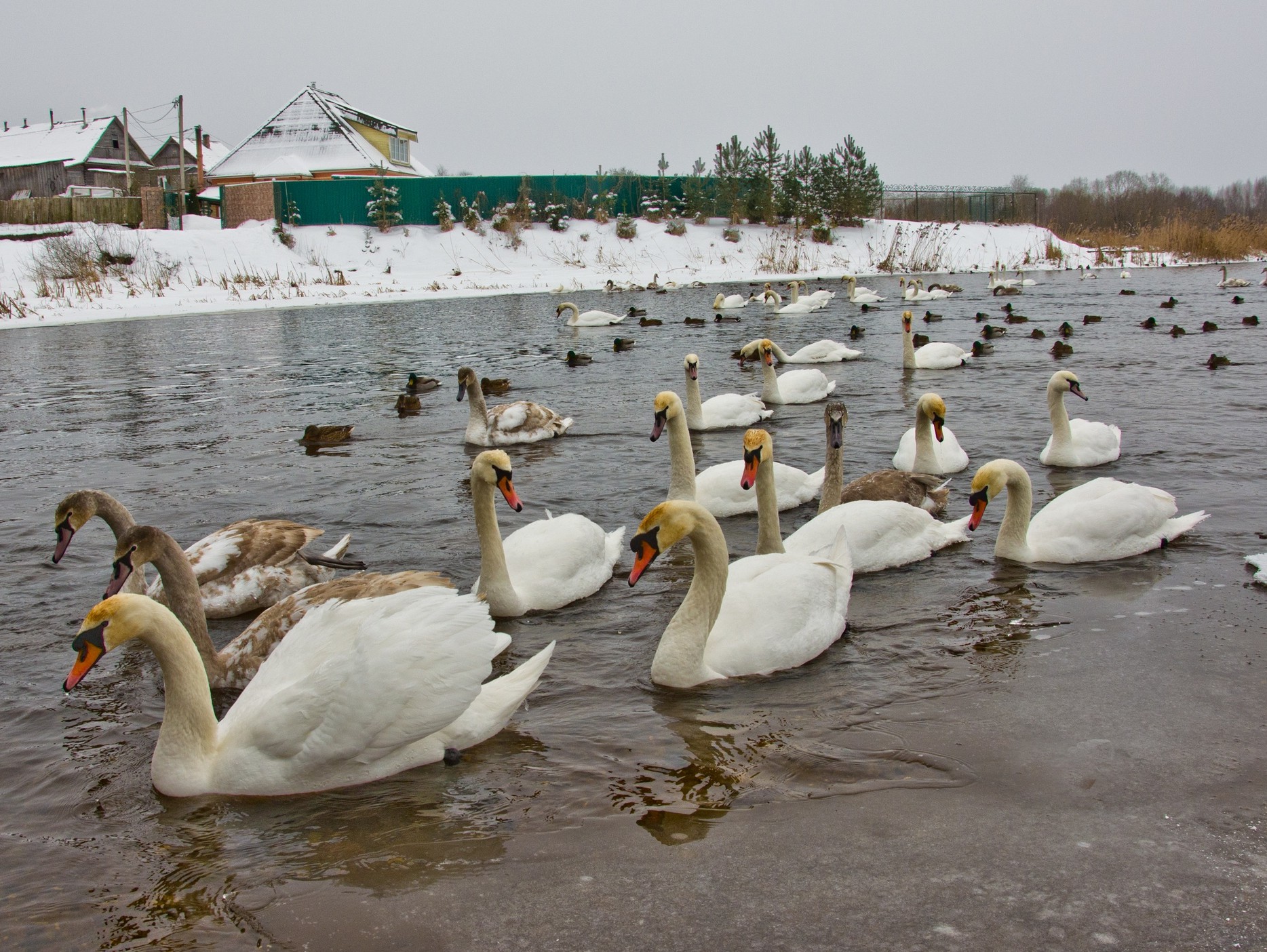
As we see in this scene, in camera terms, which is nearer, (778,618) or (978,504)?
(778,618)

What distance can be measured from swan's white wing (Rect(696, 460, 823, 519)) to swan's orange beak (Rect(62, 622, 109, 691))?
4722 millimetres

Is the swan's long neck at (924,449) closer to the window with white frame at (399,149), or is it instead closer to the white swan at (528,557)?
the white swan at (528,557)

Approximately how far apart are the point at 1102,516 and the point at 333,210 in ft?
154

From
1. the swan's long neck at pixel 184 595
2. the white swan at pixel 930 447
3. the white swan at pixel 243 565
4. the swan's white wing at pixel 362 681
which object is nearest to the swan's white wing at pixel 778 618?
the swan's white wing at pixel 362 681

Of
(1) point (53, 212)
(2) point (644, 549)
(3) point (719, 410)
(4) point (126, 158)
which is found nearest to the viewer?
(2) point (644, 549)

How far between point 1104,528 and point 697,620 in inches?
125

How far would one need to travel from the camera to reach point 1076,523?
676 centimetres

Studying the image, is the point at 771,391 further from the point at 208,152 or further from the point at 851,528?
the point at 208,152

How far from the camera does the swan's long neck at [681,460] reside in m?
8.02

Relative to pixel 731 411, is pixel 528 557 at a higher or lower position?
lower

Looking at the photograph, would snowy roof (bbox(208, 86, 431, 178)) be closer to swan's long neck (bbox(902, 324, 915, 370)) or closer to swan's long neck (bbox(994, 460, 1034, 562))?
swan's long neck (bbox(902, 324, 915, 370))

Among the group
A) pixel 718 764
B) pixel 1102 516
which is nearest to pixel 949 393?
pixel 1102 516

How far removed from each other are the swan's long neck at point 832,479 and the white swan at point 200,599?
321 cm

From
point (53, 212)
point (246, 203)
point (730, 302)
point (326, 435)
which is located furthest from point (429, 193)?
point (326, 435)
